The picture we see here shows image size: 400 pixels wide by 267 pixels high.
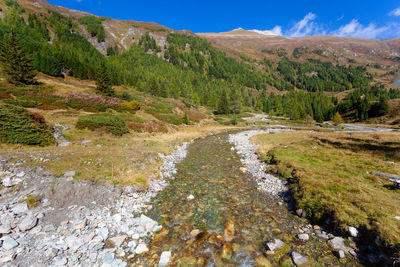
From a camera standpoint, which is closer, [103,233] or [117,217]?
[103,233]

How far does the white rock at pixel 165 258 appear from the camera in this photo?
207 inches

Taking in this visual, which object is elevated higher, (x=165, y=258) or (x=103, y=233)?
(x=103, y=233)

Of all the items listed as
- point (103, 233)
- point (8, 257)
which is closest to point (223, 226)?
point (103, 233)

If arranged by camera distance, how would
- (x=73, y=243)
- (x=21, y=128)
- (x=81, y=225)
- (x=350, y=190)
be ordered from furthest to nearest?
(x=21, y=128)
(x=350, y=190)
(x=81, y=225)
(x=73, y=243)

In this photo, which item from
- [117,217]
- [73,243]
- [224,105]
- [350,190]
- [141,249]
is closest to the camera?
[73,243]

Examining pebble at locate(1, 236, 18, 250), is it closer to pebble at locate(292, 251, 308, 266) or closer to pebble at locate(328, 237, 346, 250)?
pebble at locate(292, 251, 308, 266)

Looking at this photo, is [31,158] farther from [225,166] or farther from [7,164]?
[225,166]

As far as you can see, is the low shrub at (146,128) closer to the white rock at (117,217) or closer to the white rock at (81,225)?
the white rock at (117,217)

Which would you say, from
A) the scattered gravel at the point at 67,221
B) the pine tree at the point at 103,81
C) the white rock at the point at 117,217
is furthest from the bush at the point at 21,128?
the pine tree at the point at 103,81

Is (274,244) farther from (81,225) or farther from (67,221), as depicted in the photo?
(67,221)

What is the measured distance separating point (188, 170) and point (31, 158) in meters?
10.1

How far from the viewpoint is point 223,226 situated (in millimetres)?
7117

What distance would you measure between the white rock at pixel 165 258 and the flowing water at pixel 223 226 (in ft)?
0.49

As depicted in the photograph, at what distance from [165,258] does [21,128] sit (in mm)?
16247
